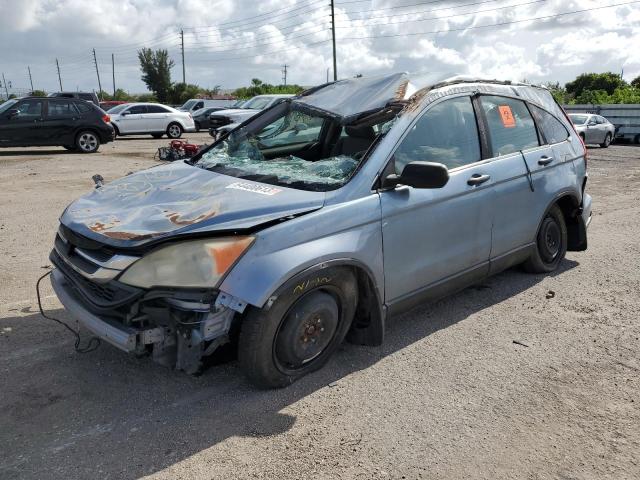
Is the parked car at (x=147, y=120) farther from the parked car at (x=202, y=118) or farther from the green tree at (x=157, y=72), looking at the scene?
the green tree at (x=157, y=72)

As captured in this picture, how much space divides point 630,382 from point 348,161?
88.4 inches

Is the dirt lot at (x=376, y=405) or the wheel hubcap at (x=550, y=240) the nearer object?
the dirt lot at (x=376, y=405)

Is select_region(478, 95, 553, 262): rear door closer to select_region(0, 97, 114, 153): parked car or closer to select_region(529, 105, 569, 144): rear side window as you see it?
select_region(529, 105, 569, 144): rear side window

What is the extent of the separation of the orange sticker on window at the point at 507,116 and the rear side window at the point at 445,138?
44 centimetres

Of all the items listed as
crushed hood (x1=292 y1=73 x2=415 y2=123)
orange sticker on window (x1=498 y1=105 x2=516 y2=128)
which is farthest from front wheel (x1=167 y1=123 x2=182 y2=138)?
orange sticker on window (x1=498 y1=105 x2=516 y2=128)

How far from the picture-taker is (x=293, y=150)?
4.43 m

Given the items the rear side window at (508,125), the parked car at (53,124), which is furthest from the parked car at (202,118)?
the rear side window at (508,125)

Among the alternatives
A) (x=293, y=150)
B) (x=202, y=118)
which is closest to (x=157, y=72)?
(x=202, y=118)

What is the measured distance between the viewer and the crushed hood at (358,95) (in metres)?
3.84

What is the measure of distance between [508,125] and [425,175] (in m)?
1.63

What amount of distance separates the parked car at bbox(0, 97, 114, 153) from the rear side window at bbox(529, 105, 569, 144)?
45.1 feet

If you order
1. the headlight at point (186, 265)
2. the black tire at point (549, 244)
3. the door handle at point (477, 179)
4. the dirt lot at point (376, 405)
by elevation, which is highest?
the door handle at point (477, 179)

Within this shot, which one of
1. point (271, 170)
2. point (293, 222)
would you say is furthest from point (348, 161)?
point (293, 222)

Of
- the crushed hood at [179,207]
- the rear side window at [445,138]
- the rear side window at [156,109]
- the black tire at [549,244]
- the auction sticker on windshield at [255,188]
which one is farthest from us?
the rear side window at [156,109]
